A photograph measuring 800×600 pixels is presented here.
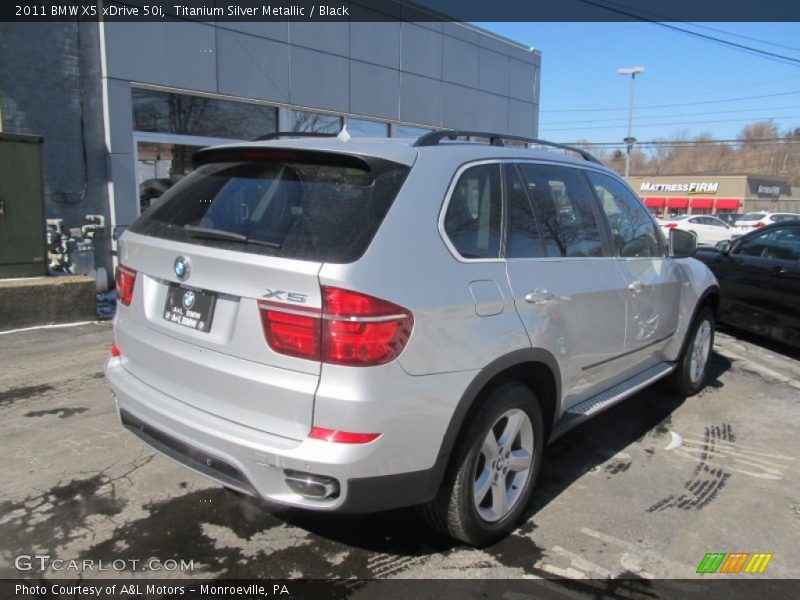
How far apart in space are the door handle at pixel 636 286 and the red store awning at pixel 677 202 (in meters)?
67.1

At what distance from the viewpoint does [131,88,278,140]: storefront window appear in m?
9.53

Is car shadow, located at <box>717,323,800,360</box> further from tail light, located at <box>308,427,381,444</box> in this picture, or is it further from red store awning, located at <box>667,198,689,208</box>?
red store awning, located at <box>667,198,689,208</box>

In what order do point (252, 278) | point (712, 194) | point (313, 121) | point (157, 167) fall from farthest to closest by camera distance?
point (712, 194)
point (313, 121)
point (157, 167)
point (252, 278)

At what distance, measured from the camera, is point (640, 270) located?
157 inches

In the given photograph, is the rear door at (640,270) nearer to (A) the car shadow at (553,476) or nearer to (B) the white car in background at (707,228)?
(A) the car shadow at (553,476)

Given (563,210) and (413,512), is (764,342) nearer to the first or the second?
(563,210)

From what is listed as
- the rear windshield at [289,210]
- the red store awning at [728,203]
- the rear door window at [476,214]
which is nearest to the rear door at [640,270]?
the rear door window at [476,214]

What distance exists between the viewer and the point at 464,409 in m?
2.50

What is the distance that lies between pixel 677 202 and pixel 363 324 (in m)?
70.1

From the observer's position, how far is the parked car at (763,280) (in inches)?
252

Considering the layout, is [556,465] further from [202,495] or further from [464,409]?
[202,495]

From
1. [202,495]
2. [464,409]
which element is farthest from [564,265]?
[202,495]

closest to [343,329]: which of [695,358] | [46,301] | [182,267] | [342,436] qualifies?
[342,436]

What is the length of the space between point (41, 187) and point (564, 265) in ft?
20.9
